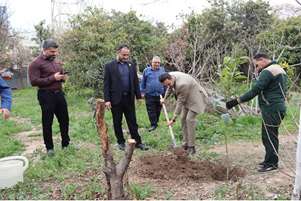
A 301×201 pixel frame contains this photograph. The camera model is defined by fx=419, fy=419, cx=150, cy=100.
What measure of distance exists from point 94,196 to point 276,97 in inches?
106

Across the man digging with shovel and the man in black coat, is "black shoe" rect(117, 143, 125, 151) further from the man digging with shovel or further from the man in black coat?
the man digging with shovel

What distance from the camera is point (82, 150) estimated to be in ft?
23.1

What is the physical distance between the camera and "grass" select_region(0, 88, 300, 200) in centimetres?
504

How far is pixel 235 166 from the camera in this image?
6031mm

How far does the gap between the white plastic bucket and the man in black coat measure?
A: 191cm

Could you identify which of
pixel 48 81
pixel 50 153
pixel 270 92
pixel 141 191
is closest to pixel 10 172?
pixel 50 153

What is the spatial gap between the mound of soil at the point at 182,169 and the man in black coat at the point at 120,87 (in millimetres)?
1012

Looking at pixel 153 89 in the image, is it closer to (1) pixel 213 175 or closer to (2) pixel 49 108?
(2) pixel 49 108

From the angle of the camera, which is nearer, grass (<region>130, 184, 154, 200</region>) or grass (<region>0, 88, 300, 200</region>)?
grass (<region>130, 184, 154, 200</region>)

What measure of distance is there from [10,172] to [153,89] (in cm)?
424

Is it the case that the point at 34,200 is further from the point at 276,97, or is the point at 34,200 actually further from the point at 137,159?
the point at 276,97

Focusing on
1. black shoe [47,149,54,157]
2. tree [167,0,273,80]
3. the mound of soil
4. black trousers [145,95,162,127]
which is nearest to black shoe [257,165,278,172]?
the mound of soil

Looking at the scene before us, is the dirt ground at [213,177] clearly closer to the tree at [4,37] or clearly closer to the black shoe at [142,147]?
the black shoe at [142,147]

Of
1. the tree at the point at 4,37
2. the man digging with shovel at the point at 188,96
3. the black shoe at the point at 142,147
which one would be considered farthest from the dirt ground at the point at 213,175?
the tree at the point at 4,37
